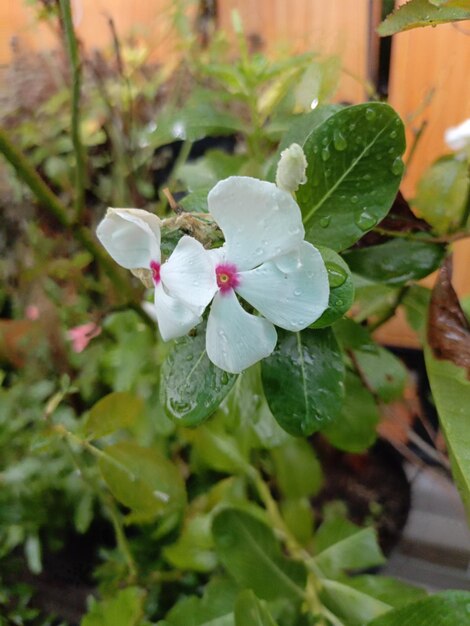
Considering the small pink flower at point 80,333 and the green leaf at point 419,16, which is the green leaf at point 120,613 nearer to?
the small pink flower at point 80,333

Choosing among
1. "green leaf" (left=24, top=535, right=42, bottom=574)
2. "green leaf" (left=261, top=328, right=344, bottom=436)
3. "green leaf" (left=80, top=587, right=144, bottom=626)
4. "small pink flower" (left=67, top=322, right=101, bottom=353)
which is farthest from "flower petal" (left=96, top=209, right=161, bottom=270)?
"green leaf" (left=24, top=535, right=42, bottom=574)

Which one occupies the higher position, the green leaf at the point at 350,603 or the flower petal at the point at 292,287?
the flower petal at the point at 292,287

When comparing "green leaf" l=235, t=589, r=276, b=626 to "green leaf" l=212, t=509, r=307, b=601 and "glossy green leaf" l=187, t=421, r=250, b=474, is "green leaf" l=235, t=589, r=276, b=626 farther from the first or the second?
"glossy green leaf" l=187, t=421, r=250, b=474

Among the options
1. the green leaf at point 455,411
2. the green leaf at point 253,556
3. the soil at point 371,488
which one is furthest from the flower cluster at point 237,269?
the soil at point 371,488

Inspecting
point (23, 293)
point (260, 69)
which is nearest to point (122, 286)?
point (260, 69)

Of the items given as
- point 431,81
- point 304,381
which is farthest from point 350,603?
point 431,81

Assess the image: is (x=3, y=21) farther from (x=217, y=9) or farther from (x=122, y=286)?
(x=122, y=286)
